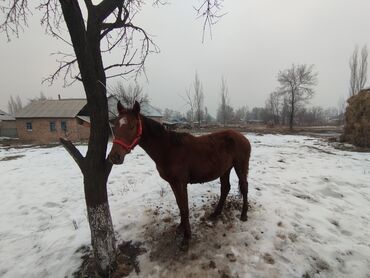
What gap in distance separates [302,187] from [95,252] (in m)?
5.28

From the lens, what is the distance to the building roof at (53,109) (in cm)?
2881

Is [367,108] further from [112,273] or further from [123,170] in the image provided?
[112,273]

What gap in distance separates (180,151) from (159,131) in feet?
1.53

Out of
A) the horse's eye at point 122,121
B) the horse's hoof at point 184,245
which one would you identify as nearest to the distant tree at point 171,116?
the horse's hoof at point 184,245

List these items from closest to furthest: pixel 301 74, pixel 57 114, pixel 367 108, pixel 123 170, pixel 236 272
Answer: pixel 236 272 → pixel 123 170 → pixel 367 108 → pixel 57 114 → pixel 301 74

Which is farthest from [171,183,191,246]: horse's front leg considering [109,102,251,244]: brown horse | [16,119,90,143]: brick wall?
[16,119,90,143]: brick wall

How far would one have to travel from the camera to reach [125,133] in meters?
2.88

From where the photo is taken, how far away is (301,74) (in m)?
36.7

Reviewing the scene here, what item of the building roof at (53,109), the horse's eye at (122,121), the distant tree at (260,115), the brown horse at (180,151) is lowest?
the distant tree at (260,115)

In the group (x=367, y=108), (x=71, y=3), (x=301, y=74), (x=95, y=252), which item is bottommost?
(x=95, y=252)

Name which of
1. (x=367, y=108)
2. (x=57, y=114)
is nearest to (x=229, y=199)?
(x=367, y=108)

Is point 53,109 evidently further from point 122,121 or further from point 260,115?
point 260,115

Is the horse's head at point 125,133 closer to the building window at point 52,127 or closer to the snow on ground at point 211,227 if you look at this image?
the snow on ground at point 211,227

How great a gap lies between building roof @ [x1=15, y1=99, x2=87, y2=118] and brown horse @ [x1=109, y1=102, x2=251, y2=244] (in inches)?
1116
